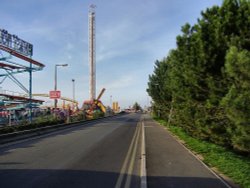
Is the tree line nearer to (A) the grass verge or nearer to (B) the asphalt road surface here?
(A) the grass verge

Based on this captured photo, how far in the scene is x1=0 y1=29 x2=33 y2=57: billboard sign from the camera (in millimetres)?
35116

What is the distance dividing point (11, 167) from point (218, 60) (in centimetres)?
857

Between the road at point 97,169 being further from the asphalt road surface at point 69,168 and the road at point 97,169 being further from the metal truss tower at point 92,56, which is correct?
the metal truss tower at point 92,56

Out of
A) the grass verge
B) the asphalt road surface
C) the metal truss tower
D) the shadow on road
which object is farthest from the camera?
the metal truss tower

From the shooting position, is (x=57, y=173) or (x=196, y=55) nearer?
(x=57, y=173)

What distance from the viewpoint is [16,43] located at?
3728 centimetres

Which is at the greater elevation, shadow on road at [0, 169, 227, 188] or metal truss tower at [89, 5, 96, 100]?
metal truss tower at [89, 5, 96, 100]

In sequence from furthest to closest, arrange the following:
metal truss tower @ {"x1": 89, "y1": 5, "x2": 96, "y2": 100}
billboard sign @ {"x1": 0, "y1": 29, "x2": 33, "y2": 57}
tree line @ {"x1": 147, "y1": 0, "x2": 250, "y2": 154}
→ metal truss tower @ {"x1": 89, "y1": 5, "x2": 96, "y2": 100} < billboard sign @ {"x1": 0, "y1": 29, "x2": 33, "y2": 57} < tree line @ {"x1": 147, "y1": 0, "x2": 250, "y2": 154}

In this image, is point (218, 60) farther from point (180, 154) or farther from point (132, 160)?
point (132, 160)

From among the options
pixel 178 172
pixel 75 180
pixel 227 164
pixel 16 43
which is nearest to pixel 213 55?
pixel 227 164

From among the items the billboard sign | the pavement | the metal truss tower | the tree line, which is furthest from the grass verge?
the metal truss tower

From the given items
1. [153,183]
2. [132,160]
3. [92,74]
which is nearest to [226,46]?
[132,160]

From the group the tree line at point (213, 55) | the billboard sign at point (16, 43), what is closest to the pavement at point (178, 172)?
the tree line at point (213, 55)

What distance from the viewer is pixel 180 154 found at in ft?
44.7
